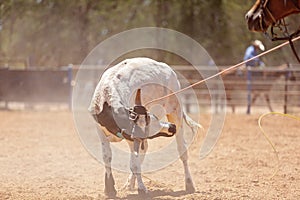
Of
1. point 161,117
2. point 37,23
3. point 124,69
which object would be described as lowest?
point 161,117

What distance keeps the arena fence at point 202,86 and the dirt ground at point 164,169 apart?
3948 mm

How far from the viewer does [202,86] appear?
58.9 feet

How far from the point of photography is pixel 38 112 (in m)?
17.1

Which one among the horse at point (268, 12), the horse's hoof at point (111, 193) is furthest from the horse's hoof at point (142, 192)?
the horse at point (268, 12)

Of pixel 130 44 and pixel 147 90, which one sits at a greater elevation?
pixel 130 44

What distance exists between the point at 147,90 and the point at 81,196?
1326 mm

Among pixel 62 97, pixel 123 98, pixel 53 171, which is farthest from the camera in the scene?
pixel 62 97

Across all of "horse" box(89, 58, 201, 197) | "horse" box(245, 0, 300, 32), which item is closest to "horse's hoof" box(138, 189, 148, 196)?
"horse" box(89, 58, 201, 197)

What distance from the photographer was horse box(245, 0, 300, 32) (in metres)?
4.95

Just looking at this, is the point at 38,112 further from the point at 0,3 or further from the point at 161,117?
the point at 161,117

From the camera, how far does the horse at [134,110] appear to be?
537cm

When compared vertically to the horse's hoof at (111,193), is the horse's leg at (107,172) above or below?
above

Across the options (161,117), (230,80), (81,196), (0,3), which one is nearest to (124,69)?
(161,117)

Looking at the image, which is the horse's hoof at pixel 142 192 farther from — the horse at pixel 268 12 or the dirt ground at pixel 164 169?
the horse at pixel 268 12
